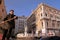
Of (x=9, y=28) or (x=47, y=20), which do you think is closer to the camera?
(x=9, y=28)

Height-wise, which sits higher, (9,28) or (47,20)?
(47,20)

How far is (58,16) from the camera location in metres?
62.2

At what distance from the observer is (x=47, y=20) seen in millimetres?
58156

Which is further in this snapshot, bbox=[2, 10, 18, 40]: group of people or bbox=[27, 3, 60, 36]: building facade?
bbox=[27, 3, 60, 36]: building facade

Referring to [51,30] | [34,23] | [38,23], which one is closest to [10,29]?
[51,30]

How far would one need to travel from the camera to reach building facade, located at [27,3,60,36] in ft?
188

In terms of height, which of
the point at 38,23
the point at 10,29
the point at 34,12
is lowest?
the point at 10,29

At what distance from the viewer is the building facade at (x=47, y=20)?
57.3m

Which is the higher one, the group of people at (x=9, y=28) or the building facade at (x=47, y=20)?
the building facade at (x=47, y=20)

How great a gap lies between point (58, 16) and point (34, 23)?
856 centimetres

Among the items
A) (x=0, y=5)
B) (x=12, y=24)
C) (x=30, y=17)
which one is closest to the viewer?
(x=12, y=24)

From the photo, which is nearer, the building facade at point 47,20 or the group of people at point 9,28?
the group of people at point 9,28

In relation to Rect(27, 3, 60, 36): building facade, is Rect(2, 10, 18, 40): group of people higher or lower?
lower

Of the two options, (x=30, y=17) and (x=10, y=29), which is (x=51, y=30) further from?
(x=10, y=29)
